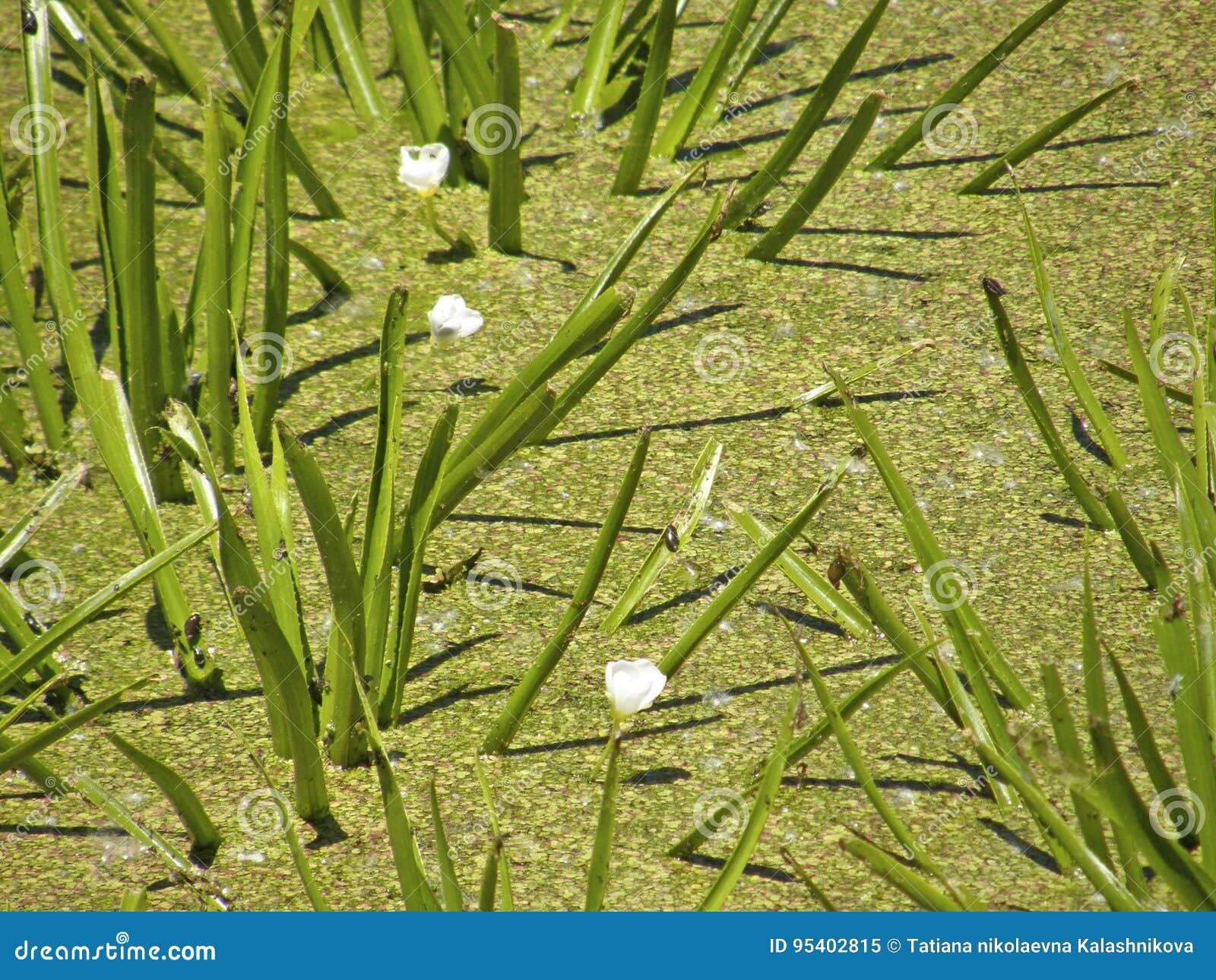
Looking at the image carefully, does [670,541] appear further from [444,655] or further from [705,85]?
[705,85]

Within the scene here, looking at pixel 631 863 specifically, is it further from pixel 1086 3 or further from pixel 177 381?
pixel 1086 3

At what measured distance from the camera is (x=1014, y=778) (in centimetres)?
78

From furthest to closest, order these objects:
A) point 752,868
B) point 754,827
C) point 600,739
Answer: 1. point 600,739
2. point 752,868
3. point 754,827

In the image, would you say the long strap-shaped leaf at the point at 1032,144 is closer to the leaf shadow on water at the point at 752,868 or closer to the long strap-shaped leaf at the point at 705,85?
the long strap-shaped leaf at the point at 705,85

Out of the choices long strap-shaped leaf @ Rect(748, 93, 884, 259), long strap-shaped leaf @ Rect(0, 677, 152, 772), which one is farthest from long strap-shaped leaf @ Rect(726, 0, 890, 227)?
long strap-shaped leaf @ Rect(0, 677, 152, 772)

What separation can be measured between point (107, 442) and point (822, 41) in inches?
57.1
